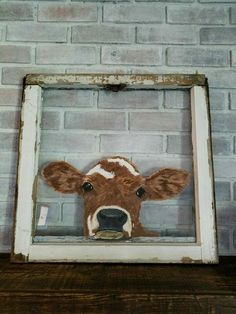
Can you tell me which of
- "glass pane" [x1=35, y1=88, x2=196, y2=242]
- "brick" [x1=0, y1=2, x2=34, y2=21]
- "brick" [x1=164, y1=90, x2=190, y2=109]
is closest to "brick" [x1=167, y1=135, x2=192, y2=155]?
"glass pane" [x1=35, y1=88, x2=196, y2=242]

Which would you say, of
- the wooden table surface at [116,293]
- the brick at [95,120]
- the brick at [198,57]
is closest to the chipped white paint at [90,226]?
the wooden table surface at [116,293]

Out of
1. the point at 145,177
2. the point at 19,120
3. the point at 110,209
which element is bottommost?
the point at 110,209

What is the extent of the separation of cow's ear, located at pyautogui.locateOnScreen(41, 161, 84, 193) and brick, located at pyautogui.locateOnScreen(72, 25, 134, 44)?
0.48 m

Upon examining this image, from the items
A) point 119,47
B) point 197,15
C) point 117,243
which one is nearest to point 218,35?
point 197,15

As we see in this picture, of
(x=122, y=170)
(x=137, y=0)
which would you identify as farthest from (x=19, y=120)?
(x=137, y=0)

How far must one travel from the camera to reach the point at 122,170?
1.17m

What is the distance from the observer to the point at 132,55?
1.29m

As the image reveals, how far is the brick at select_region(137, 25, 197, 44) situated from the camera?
129 centimetres

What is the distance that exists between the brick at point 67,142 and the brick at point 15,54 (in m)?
0.30

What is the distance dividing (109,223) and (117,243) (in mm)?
82

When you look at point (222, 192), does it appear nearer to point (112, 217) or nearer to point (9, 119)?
point (112, 217)

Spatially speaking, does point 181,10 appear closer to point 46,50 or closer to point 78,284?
point 46,50

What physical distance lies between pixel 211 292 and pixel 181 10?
1.00 meters

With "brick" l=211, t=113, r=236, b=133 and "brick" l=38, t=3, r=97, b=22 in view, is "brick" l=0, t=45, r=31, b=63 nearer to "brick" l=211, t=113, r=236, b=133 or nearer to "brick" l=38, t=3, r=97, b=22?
"brick" l=38, t=3, r=97, b=22
